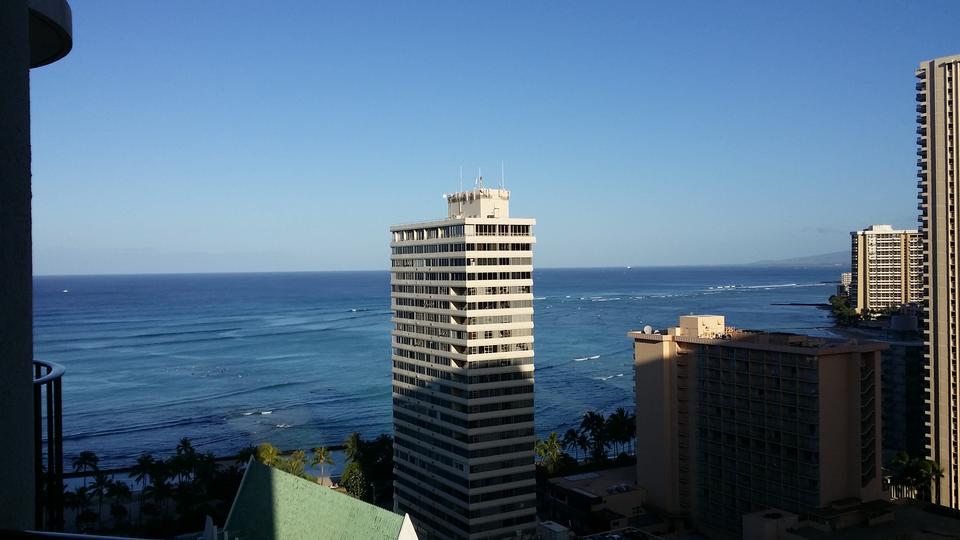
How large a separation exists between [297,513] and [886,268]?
14852 cm

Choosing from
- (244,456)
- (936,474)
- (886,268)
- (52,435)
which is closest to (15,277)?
(52,435)

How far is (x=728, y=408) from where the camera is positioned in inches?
1697

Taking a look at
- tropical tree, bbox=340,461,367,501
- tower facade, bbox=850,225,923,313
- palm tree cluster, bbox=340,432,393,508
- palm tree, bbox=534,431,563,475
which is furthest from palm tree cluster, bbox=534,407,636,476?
tower facade, bbox=850,225,923,313

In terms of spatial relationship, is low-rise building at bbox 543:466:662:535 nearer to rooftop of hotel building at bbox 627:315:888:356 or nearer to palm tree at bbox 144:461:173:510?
rooftop of hotel building at bbox 627:315:888:356

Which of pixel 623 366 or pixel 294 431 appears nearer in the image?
pixel 294 431

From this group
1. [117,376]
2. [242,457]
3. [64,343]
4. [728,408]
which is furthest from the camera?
[64,343]

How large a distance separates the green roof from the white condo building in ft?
56.7

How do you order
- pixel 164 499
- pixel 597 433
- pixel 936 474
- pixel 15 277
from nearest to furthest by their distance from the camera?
1. pixel 15 277
2. pixel 936 474
3. pixel 164 499
4. pixel 597 433

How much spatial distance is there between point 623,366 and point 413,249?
61609 mm

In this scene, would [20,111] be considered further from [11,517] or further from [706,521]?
[706,521]

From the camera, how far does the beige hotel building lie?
38.7 metres

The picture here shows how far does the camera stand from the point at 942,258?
1989 inches

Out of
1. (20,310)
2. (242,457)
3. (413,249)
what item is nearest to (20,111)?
(20,310)

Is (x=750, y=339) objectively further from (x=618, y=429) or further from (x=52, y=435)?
(x=52, y=435)
